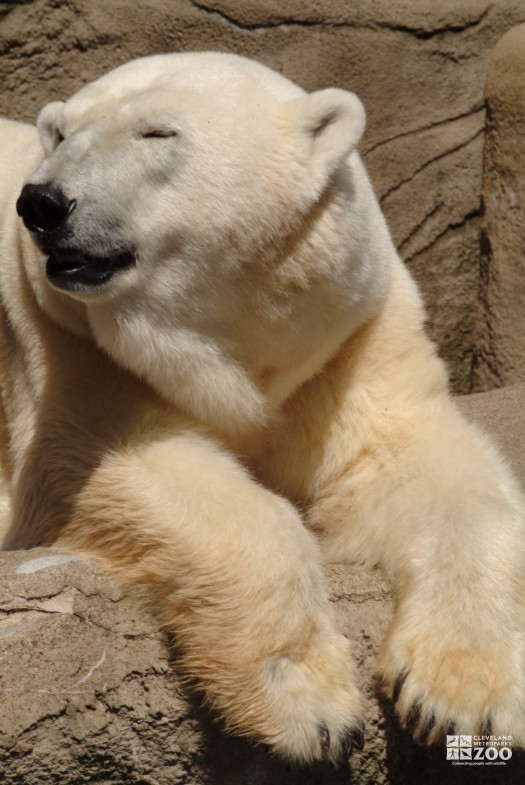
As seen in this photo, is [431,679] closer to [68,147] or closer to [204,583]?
[204,583]

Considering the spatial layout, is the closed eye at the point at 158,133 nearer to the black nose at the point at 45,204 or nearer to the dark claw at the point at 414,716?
the black nose at the point at 45,204

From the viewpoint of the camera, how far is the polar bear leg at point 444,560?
2.04m

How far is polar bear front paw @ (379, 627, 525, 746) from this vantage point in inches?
79.1

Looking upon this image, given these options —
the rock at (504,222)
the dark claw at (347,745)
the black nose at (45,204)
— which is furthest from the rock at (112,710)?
the rock at (504,222)

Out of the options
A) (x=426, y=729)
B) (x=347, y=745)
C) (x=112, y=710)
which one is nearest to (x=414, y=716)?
(x=426, y=729)

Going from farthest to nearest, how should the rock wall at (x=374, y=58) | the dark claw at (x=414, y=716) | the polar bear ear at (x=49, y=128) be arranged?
the rock wall at (x=374, y=58)
the polar bear ear at (x=49, y=128)
the dark claw at (x=414, y=716)

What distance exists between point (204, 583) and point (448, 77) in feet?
10.7

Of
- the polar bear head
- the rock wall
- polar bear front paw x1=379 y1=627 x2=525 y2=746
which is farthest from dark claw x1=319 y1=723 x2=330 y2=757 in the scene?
the rock wall

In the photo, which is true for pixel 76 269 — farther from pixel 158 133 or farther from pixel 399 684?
pixel 399 684

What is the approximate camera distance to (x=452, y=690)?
2.03 m

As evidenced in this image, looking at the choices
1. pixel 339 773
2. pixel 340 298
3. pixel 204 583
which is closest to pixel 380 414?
pixel 340 298

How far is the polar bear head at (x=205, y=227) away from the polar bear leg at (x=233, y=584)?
281 mm

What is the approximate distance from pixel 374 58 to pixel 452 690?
3228 millimetres

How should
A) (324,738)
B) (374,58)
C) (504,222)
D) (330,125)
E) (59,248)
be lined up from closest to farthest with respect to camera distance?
(324,738), (59,248), (330,125), (374,58), (504,222)
